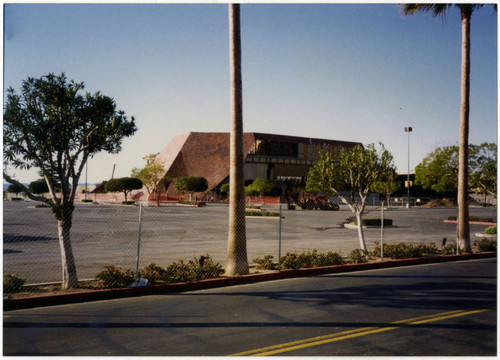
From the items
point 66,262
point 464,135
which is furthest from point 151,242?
point 464,135

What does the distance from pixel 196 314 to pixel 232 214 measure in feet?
12.3

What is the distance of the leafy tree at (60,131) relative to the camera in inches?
340

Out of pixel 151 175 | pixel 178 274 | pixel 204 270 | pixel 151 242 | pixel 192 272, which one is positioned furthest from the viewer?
pixel 151 175

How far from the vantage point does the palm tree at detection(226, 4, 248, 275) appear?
10.9 meters

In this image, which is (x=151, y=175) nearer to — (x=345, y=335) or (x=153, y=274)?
(x=153, y=274)

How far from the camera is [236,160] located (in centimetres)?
1106

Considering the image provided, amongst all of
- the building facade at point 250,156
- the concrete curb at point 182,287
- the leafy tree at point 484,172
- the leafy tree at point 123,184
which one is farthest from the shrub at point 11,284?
the building facade at point 250,156

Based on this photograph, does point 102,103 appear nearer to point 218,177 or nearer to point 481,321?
point 481,321

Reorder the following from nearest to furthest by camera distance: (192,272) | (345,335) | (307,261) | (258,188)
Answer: (345,335) < (192,272) < (307,261) < (258,188)

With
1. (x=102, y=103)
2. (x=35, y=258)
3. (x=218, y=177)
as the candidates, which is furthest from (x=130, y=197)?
(x=102, y=103)

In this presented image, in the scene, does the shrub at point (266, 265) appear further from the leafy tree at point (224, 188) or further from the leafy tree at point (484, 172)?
the leafy tree at point (224, 188)

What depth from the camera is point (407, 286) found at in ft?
34.0

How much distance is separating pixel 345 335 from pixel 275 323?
1178 mm

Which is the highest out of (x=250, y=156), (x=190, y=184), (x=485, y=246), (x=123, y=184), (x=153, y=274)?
(x=250, y=156)
